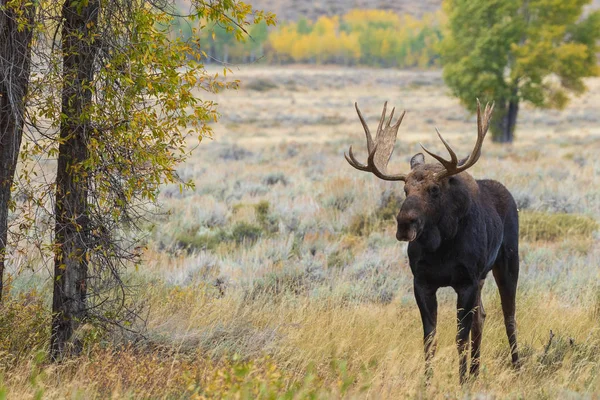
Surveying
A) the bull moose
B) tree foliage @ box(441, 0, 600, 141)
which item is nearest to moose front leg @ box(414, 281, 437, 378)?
the bull moose

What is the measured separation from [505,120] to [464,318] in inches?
1239

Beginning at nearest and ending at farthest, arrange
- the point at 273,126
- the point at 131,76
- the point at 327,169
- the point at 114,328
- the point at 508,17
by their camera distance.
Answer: the point at 131,76, the point at 114,328, the point at 327,169, the point at 508,17, the point at 273,126

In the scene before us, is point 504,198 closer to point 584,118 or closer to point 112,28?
point 112,28

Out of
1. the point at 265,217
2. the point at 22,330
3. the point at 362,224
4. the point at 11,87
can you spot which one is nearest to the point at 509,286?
the point at 22,330

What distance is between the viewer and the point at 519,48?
108 ft

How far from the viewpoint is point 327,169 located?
22000 millimetres

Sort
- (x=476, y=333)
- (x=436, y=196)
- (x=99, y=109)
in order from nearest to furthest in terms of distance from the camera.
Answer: (x=99, y=109)
(x=436, y=196)
(x=476, y=333)

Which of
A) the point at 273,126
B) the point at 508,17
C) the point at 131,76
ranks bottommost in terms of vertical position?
the point at 273,126

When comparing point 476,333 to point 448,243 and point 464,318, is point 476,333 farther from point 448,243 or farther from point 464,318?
point 448,243

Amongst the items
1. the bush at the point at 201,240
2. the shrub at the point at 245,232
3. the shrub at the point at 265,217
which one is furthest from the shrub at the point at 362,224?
the bush at the point at 201,240

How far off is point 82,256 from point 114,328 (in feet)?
2.66

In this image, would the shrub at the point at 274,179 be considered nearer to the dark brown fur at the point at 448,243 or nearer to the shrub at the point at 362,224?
the shrub at the point at 362,224

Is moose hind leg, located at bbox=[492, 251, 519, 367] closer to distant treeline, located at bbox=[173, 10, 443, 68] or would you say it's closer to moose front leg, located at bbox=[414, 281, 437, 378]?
moose front leg, located at bbox=[414, 281, 437, 378]

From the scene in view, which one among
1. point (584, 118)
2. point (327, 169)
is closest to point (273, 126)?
point (584, 118)
